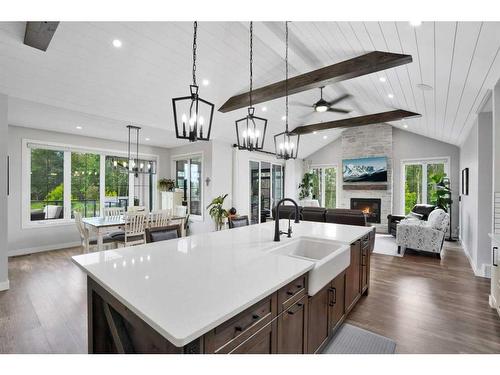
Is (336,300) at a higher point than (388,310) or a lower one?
higher

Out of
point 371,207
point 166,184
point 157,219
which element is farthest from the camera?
point 371,207

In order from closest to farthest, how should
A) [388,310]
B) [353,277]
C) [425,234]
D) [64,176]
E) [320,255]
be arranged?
1. [320,255]
2. [353,277]
3. [388,310]
4. [425,234]
5. [64,176]

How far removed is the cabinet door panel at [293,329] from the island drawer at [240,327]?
0.14 m

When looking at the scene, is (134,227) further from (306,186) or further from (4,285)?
(306,186)

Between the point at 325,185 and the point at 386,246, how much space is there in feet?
13.4

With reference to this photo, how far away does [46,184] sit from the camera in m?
5.44

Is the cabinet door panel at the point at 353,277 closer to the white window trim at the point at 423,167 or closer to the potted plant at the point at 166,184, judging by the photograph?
the potted plant at the point at 166,184

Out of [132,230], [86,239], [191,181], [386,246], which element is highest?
[191,181]

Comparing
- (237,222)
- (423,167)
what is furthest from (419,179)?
(237,222)

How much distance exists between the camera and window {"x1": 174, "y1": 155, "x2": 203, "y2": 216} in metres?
6.82

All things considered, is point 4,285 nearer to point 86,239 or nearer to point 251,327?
point 86,239

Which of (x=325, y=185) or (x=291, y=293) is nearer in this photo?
(x=291, y=293)

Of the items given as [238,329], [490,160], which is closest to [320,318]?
[238,329]

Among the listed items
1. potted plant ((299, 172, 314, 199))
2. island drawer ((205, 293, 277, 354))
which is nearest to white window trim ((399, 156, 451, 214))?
potted plant ((299, 172, 314, 199))
